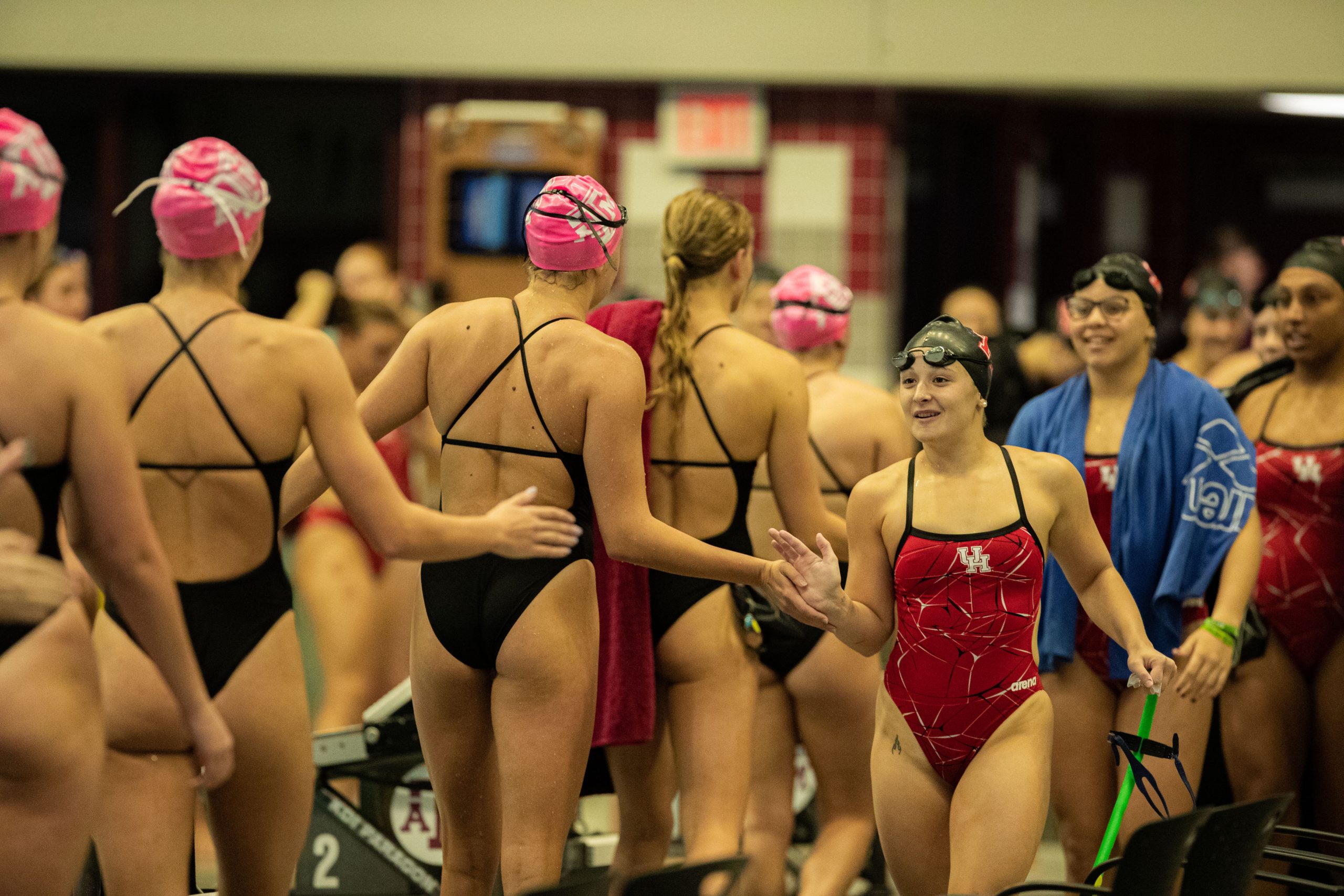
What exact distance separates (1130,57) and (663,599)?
655 centimetres

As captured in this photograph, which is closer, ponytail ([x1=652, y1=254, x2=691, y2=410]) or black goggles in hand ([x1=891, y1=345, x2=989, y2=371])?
black goggles in hand ([x1=891, y1=345, x2=989, y2=371])

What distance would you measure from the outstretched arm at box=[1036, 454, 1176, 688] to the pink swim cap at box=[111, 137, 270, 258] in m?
1.78

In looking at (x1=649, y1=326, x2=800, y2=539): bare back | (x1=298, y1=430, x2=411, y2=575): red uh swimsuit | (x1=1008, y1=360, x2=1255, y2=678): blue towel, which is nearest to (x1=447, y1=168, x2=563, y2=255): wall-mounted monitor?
(x1=298, y1=430, x2=411, y2=575): red uh swimsuit

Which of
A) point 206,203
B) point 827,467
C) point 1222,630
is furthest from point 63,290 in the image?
point 1222,630

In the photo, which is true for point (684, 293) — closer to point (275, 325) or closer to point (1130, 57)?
point (275, 325)

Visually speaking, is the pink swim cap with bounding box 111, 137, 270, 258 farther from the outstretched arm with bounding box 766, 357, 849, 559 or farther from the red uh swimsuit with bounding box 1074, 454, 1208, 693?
the red uh swimsuit with bounding box 1074, 454, 1208, 693

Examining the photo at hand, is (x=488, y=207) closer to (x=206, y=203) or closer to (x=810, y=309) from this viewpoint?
(x=810, y=309)

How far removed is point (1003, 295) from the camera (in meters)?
10.9

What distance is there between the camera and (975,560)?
3303mm

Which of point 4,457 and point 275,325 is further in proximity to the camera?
point 275,325

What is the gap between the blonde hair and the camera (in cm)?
389

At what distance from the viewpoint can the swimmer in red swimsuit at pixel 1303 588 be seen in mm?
4430

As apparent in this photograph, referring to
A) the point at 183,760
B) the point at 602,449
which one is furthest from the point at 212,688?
the point at 602,449

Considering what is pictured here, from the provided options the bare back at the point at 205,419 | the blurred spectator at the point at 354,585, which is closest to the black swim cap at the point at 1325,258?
the bare back at the point at 205,419
